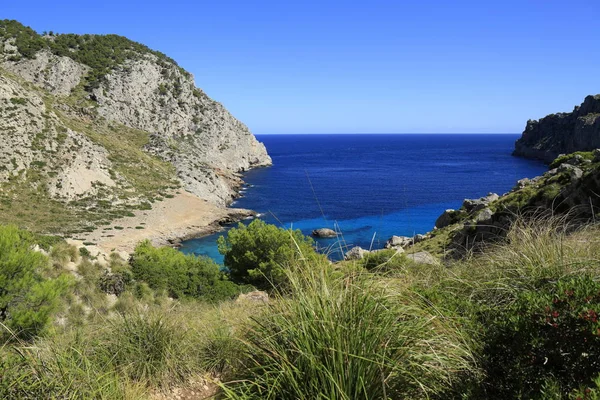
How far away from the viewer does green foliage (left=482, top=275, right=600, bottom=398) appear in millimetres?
2326

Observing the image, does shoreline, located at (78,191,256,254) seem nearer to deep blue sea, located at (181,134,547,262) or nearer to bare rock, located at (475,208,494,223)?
deep blue sea, located at (181,134,547,262)

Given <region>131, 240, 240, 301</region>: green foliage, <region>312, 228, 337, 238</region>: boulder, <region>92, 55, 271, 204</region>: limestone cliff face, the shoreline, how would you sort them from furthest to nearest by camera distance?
<region>92, 55, 271, 204</region>: limestone cliff face, <region>312, 228, 337, 238</region>: boulder, the shoreline, <region>131, 240, 240, 301</region>: green foliage

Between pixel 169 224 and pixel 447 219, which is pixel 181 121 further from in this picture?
pixel 447 219

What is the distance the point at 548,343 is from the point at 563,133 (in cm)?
12388

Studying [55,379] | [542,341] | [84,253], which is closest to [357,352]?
[542,341]

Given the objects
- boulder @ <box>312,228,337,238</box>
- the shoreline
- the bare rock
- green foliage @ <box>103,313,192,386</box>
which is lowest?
boulder @ <box>312,228,337,238</box>

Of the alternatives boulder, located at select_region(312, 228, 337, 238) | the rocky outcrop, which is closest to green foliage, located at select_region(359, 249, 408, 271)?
the rocky outcrop

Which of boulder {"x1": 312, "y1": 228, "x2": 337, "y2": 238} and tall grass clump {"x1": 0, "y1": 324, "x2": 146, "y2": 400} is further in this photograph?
boulder {"x1": 312, "y1": 228, "x2": 337, "y2": 238}

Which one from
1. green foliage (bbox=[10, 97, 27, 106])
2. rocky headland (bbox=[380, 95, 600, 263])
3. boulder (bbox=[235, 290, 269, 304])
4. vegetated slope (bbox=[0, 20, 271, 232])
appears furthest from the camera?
green foliage (bbox=[10, 97, 27, 106])

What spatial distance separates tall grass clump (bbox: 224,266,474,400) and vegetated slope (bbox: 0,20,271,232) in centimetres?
3879

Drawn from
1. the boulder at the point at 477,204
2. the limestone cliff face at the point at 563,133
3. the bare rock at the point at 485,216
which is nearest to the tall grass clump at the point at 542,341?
the bare rock at the point at 485,216

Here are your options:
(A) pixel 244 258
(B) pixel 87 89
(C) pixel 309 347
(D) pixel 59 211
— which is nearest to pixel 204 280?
(A) pixel 244 258

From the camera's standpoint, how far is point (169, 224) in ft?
143

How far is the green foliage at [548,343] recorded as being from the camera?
2326 mm
